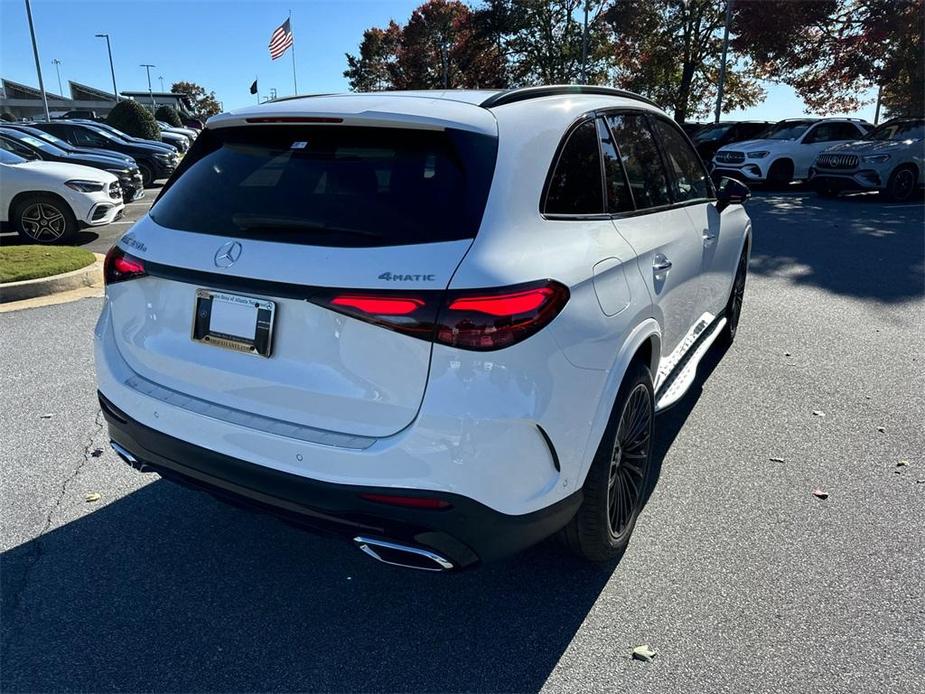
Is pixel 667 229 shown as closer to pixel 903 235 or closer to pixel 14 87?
pixel 903 235

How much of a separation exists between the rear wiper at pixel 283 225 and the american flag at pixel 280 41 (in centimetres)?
3132

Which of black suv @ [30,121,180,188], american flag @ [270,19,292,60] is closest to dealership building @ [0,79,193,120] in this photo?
american flag @ [270,19,292,60]

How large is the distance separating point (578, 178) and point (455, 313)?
36.6 inches

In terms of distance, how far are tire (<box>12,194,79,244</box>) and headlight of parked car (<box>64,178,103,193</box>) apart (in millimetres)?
252

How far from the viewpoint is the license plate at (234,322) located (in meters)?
2.16

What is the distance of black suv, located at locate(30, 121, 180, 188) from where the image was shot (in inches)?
647

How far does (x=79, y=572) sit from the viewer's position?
2707 mm

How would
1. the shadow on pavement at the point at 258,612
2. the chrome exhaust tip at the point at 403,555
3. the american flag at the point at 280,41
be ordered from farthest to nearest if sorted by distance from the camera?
the american flag at the point at 280,41 < the shadow on pavement at the point at 258,612 < the chrome exhaust tip at the point at 403,555

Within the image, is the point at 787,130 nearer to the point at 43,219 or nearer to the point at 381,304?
the point at 43,219

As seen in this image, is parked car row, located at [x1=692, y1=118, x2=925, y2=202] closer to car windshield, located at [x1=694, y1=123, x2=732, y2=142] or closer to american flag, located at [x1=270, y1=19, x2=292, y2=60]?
car windshield, located at [x1=694, y1=123, x2=732, y2=142]

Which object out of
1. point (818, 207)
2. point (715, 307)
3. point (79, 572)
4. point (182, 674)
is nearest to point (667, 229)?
point (715, 307)

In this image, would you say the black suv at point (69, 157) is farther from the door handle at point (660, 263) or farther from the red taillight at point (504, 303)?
the red taillight at point (504, 303)

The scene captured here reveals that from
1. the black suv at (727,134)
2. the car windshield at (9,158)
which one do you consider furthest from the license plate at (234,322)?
the black suv at (727,134)

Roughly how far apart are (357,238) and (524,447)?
31.2 inches
